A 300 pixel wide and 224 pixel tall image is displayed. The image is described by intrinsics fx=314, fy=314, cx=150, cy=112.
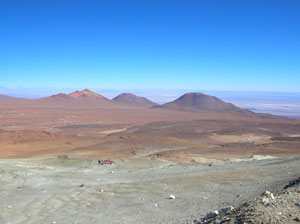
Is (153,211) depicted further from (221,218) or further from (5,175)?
(5,175)

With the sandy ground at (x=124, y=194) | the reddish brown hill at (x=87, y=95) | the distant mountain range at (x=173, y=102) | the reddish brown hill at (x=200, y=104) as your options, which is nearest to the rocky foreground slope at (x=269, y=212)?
the sandy ground at (x=124, y=194)

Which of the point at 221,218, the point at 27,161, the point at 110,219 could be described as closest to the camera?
the point at 221,218

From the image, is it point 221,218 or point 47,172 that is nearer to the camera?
point 221,218

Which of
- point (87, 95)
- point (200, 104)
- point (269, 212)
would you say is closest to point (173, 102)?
point (200, 104)

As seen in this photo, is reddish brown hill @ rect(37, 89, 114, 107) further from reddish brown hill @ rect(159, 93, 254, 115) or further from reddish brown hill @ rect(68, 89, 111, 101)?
reddish brown hill @ rect(159, 93, 254, 115)

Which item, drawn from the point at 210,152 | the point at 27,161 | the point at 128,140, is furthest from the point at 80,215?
the point at 128,140

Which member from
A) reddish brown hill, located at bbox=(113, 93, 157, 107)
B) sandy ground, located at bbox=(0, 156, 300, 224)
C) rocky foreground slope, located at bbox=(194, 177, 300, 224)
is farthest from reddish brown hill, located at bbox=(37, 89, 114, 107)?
rocky foreground slope, located at bbox=(194, 177, 300, 224)

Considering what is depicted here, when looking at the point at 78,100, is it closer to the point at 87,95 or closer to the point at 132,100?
the point at 87,95
